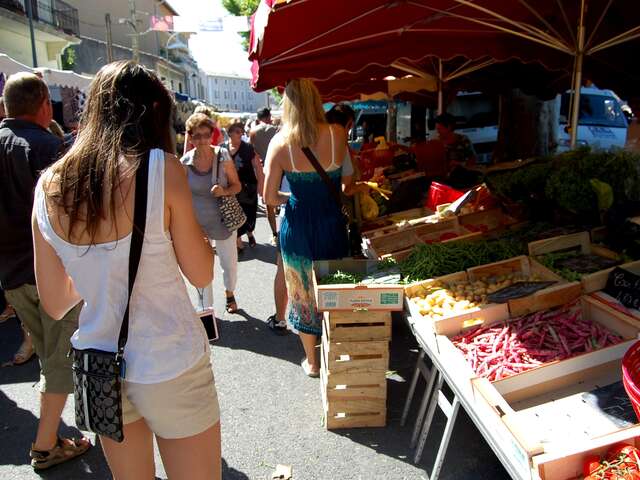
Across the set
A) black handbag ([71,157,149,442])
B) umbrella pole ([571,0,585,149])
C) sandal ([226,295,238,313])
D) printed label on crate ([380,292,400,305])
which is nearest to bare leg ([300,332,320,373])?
printed label on crate ([380,292,400,305])

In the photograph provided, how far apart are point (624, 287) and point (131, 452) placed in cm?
253

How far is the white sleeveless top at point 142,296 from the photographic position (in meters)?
1.60

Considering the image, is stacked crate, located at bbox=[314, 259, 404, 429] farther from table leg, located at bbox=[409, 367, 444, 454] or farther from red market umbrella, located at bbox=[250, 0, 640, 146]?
red market umbrella, located at bbox=[250, 0, 640, 146]

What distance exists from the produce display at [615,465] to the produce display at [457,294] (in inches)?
46.3

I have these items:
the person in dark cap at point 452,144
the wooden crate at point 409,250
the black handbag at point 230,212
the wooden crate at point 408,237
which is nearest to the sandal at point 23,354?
the black handbag at point 230,212

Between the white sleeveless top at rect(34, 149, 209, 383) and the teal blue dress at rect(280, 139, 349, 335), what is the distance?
2101 mm

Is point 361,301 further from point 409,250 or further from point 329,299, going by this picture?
point 409,250

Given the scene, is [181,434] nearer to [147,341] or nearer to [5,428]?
[147,341]

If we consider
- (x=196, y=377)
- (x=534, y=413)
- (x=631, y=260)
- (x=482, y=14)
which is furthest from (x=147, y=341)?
(x=482, y=14)

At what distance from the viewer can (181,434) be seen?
175 centimetres

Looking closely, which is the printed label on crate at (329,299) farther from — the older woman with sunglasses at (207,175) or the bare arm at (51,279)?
the older woman with sunglasses at (207,175)

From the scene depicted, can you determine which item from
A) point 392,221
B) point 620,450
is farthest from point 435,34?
point 620,450

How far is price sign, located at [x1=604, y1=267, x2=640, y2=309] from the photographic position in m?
2.72

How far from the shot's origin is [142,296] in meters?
1.67
